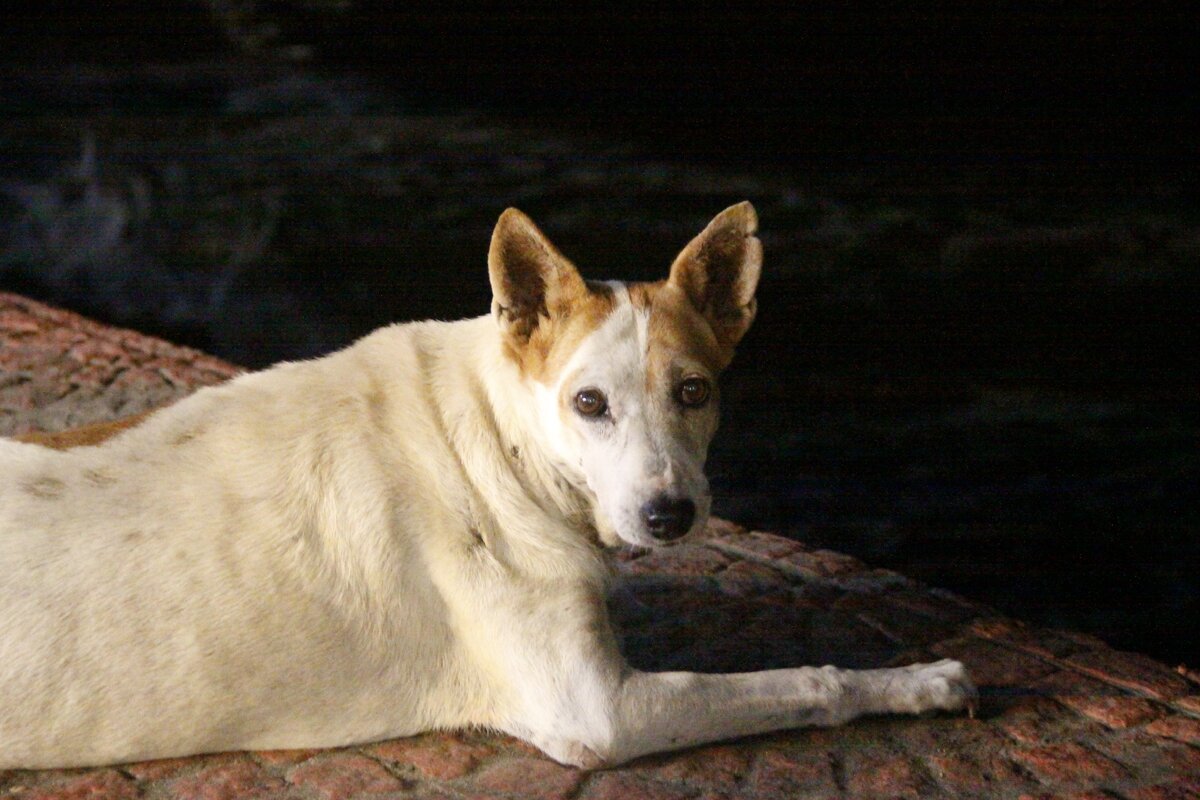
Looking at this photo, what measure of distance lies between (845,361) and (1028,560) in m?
2.46

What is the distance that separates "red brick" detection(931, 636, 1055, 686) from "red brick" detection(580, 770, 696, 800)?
142cm

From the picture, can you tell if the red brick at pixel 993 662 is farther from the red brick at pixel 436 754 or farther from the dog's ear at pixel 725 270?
the red brick at pixel 436 754

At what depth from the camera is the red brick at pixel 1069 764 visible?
4.06m

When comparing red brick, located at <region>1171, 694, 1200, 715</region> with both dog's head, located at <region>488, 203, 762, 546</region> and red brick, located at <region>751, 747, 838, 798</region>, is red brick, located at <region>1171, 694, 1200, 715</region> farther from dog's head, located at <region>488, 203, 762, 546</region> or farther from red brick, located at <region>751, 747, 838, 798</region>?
dog's head, located at <region>488, 203, 762, 546</region>

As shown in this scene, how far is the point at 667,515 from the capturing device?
12.4 feet

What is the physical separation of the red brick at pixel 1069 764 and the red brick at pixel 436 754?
187 cm

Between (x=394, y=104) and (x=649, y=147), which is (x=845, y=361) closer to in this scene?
(x=649, y=147)

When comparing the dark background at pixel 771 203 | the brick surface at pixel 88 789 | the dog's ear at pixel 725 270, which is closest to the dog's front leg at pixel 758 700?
the dog's ear at pixel 725 270

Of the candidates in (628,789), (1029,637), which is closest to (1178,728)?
(1029,637)

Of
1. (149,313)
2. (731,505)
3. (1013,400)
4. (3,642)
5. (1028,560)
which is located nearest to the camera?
(3,642)

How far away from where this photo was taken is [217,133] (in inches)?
431

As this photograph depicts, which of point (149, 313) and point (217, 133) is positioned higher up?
point (217, 133)

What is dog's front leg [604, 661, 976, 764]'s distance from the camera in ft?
12.7

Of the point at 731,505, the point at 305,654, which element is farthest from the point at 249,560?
the point at 731,505
